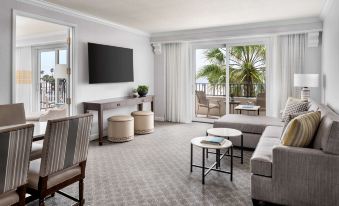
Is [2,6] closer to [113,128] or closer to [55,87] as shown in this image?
[113,128]

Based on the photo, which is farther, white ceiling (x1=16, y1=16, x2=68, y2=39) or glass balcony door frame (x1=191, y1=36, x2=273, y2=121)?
glass balcony door frame (x1=191, y1=36, x2=273, y2=121)

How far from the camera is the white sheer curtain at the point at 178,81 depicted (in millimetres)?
6859

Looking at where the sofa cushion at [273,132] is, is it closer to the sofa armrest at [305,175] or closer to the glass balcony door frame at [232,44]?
the sofa armrest at [305,175]

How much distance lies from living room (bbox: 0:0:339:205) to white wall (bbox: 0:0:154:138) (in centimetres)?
2

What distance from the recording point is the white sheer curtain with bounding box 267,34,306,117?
213 inches

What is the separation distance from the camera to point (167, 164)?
365 centimetres

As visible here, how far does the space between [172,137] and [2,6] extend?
3.65 metres

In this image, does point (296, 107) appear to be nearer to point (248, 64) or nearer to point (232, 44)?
point (248, 64)

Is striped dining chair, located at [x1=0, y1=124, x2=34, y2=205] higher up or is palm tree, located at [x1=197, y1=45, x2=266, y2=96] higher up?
palm tree, located at [x1=197, y1=45, x2=266, y2=96]

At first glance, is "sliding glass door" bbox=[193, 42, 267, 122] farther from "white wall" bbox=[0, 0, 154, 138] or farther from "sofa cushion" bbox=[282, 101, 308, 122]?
"sofa cushion" bbox=[282, 101, 308, 122]

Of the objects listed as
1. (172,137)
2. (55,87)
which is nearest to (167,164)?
(172,137)

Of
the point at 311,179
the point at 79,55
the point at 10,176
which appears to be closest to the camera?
the point at 10,176

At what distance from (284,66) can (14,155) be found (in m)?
5.45

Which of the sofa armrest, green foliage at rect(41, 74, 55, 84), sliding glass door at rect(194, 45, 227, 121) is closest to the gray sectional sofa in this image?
the sofa armrest
